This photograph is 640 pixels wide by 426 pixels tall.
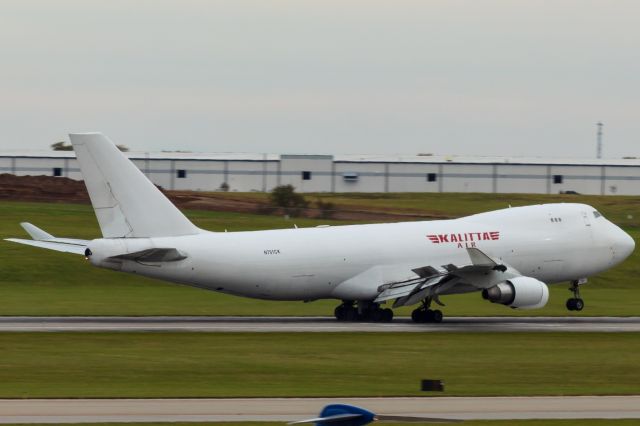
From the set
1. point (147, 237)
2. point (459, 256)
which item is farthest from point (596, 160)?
point (147, 237)

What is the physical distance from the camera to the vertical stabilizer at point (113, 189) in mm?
46500

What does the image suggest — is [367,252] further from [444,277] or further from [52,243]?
[52,243]

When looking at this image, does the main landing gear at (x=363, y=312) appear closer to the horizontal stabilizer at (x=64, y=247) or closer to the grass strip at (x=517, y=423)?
the horizontal stabilizer at (x=64, y=247)

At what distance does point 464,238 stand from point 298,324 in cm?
872

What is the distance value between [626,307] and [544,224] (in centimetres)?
947

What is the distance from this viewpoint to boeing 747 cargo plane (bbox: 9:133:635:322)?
4672 centimetres

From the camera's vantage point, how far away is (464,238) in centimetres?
5331

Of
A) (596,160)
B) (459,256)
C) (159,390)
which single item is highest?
(596,160)

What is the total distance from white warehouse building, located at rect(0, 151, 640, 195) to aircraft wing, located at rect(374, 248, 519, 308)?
291ft

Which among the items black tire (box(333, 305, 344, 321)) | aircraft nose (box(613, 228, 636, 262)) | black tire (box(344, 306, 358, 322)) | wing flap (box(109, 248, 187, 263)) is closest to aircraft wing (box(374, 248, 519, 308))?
black tire (box(344, 306, 358, 322))

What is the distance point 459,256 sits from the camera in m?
53.1

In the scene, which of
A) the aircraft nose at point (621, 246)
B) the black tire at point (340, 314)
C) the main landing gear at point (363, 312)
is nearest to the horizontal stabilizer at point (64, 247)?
the black tire at point (340, 314)

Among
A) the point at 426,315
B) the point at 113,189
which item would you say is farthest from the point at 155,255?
the point at 426,315

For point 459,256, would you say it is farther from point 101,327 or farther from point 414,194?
point 414,194
